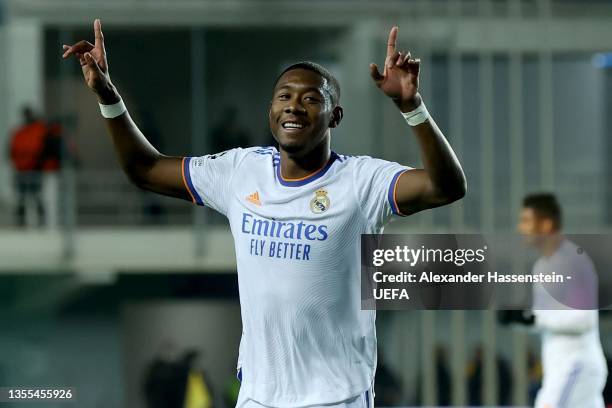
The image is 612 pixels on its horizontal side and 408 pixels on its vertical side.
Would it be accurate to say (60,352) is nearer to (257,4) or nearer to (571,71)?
(257,4)

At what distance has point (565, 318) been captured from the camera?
5965mm

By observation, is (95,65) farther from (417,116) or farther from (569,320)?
(569,320)

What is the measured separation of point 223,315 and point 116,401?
1928 mm

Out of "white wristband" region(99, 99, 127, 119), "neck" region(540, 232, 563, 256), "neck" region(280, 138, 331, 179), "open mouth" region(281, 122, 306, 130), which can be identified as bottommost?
"neck" region(540, 232, 563, 256)

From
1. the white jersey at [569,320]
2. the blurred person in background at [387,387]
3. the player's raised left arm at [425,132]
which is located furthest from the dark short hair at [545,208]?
the blurred person in background at [387,387]

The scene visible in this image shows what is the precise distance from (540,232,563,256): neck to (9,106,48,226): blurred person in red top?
9.45m

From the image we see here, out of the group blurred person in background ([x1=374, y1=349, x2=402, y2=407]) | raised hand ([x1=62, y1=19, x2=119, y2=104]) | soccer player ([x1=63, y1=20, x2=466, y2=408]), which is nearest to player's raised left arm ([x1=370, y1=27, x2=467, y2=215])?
soccer player ([x1=63, y1=20, x2=466, y2=408])

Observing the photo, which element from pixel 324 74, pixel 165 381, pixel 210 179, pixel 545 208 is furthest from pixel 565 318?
pixel 165 381

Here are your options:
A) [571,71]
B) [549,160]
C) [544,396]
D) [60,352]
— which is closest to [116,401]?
[60,352]

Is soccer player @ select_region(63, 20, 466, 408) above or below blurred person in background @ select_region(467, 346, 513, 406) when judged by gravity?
above

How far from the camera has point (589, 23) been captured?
1725 cm

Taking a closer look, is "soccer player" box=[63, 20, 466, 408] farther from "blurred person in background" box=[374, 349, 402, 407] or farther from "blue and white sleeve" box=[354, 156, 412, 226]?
"blurred person in background" box=[374, 349, 402, 407]

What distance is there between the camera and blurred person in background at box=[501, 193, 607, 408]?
597 cm

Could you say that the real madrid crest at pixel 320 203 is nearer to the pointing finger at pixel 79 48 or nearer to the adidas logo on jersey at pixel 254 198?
the adidas logo on jersey at pixel 254 198
